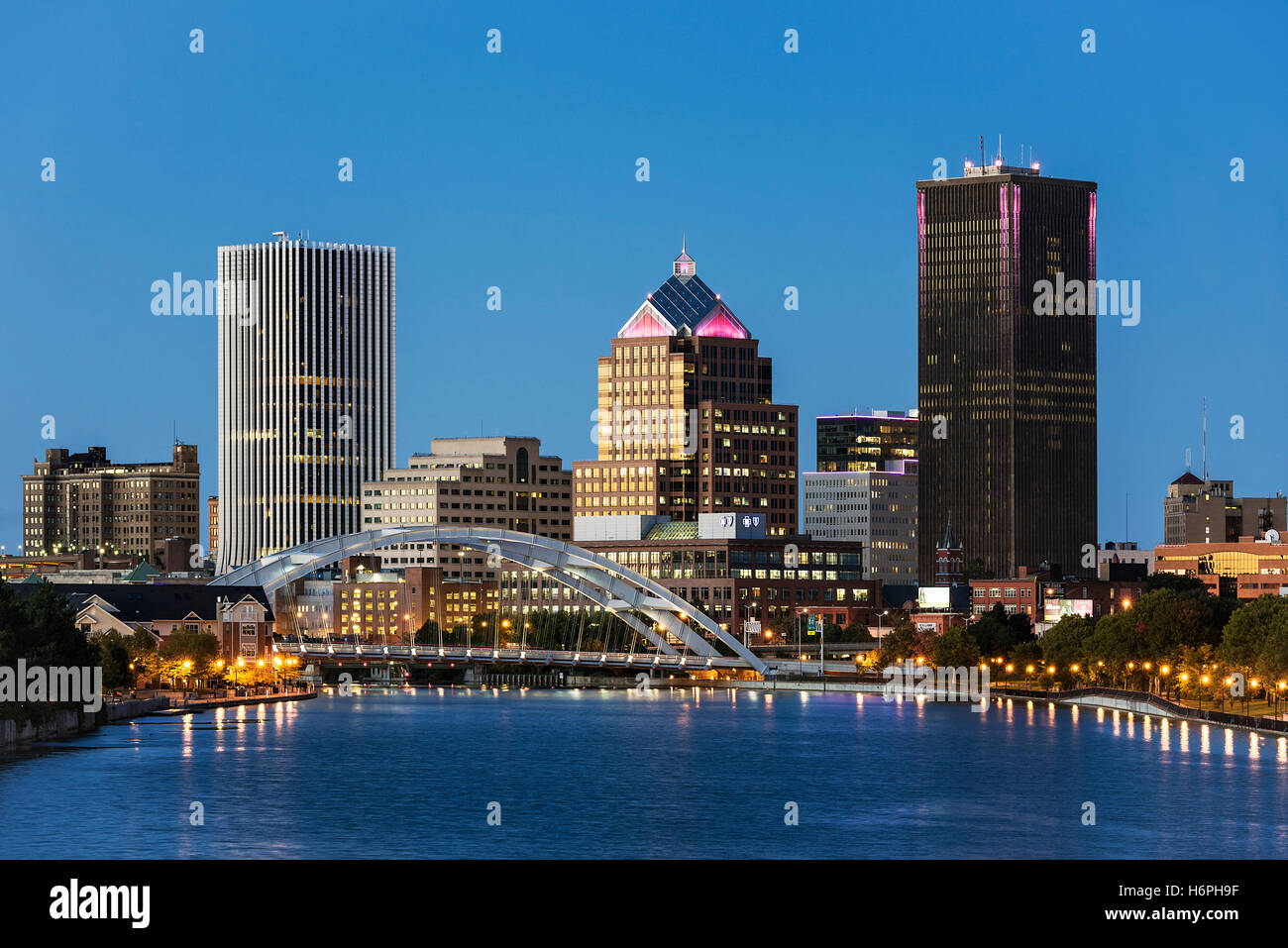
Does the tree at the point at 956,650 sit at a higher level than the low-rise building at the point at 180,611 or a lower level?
lower

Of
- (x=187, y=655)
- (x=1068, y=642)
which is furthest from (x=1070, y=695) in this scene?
(x=187, y=655)

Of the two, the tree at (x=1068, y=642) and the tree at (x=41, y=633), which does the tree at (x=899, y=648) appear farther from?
the tree at (x=41, y=633)

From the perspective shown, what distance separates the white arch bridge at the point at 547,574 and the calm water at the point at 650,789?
3565 centimetres

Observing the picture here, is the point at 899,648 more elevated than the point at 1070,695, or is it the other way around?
the point at 899,648

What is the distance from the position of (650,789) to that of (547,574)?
97.8 metres

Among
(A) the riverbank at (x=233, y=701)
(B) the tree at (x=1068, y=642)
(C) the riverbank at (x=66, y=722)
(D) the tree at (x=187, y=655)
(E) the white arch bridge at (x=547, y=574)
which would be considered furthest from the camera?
(E) the white arch bridge at (x=547, y=574)

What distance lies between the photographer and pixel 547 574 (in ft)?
625

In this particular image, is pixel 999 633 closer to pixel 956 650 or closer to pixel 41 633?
pixel 956 650

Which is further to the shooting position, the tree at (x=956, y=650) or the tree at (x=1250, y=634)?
the tree at (x=956, y=650)

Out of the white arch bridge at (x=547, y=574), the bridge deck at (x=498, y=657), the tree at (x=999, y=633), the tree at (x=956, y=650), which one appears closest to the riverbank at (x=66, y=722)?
the white arch bridge at (x=547, y=574)

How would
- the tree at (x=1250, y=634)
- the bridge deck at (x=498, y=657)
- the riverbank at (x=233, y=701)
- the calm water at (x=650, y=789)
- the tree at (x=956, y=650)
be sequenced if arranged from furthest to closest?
the bridge deck at (x=498, y=657), the tree at (x=956, y=650), the riverbank at (x=233, y=701), the tree at (x=1250, y=634), the calm water at (x=650, y=789)

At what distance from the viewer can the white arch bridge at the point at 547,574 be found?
17375 cm
